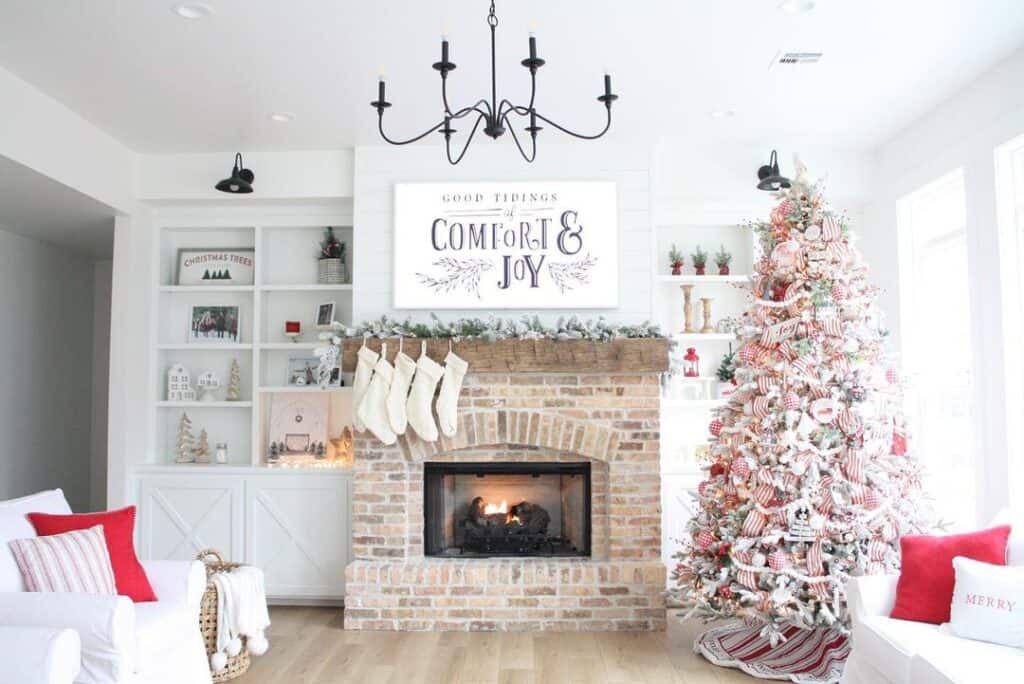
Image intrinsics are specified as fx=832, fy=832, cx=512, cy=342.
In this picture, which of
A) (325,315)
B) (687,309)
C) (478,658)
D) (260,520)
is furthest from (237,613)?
(687,309)

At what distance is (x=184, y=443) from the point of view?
5.34 metres

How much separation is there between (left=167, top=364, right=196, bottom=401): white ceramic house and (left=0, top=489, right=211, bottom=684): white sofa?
1.91m

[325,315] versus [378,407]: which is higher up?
[325,315]

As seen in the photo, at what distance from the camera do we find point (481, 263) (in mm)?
4883

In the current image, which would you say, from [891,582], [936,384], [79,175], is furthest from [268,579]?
[936,384]

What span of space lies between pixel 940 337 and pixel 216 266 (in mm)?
4446

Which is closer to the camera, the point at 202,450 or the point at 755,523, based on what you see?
the point at 755,523

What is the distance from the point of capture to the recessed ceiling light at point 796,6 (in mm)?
3191

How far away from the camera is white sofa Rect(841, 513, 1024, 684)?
255 centimetres

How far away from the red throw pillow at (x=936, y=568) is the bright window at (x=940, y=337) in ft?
3.99

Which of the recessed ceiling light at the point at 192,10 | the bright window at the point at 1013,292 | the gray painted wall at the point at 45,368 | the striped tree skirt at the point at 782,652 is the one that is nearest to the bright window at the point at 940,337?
the bright window at the point at 1013,292

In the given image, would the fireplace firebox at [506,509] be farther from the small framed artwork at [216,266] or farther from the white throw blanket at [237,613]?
the small framed artwork at [216,266]

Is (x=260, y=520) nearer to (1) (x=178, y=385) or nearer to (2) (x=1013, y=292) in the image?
(1) (x=178, y=385)

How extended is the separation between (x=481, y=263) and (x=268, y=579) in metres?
2.30
